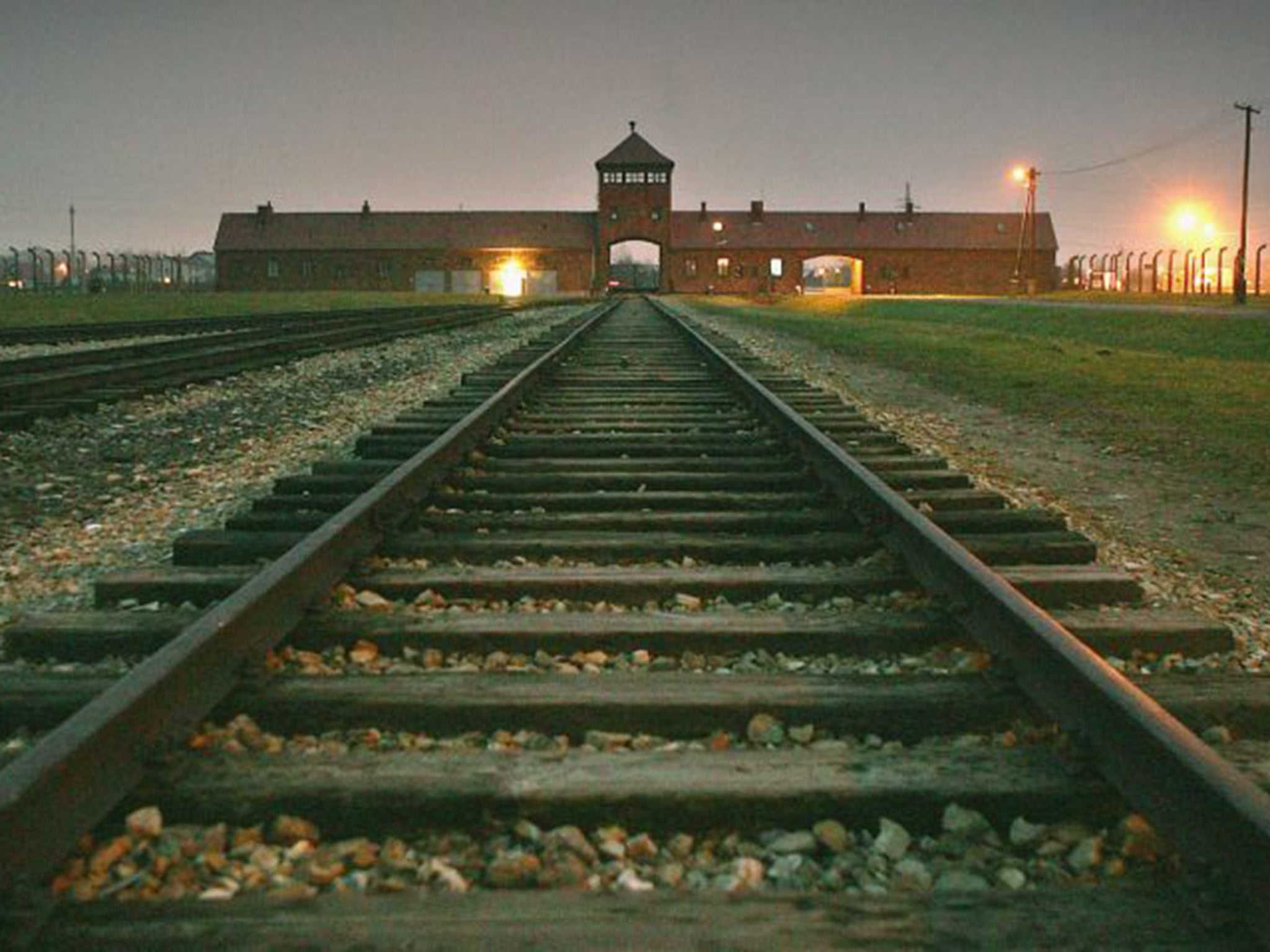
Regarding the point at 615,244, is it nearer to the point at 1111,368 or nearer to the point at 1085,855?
the point at 1111,368

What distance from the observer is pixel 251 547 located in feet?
13.4

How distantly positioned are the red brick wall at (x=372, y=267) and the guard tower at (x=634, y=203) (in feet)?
8.10

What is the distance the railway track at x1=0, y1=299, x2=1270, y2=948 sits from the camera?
1.86 meters

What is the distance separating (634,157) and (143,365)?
80107 millimetres

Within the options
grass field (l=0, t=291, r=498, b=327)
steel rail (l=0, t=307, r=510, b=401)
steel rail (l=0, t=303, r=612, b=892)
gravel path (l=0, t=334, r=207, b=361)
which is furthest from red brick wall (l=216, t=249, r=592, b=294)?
steel rail (l=0, t=303, r=612, b=892)

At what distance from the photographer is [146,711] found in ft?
7.63

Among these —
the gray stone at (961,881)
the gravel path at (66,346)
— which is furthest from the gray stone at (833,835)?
the gravel path at (66,346)

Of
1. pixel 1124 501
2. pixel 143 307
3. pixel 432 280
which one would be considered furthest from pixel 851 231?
pixel 1124 501

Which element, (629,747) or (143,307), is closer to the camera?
(629,747)

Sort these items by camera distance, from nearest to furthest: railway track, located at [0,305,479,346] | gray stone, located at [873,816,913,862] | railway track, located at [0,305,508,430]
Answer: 1. gray stone, located at [873,816,913,862]
2. railway track, located at [0,305,508,430]
3. railway track, located at [0,305,479,346]

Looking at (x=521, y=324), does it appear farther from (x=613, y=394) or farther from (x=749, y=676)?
(x=749, y=676)

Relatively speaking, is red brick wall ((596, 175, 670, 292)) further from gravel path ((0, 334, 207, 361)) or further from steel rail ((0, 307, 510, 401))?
gravel path ((0, 334, 207, 361))

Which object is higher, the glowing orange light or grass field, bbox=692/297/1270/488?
the glowing orange light

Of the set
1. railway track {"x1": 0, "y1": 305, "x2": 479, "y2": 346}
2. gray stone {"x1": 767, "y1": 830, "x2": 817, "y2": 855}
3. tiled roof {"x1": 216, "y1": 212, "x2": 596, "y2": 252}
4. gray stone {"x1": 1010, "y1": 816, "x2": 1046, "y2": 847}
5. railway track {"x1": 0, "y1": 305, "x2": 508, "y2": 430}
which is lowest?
gray stone {"x1": 767, "y1": 830, "x2": 817, "y2": 855}
